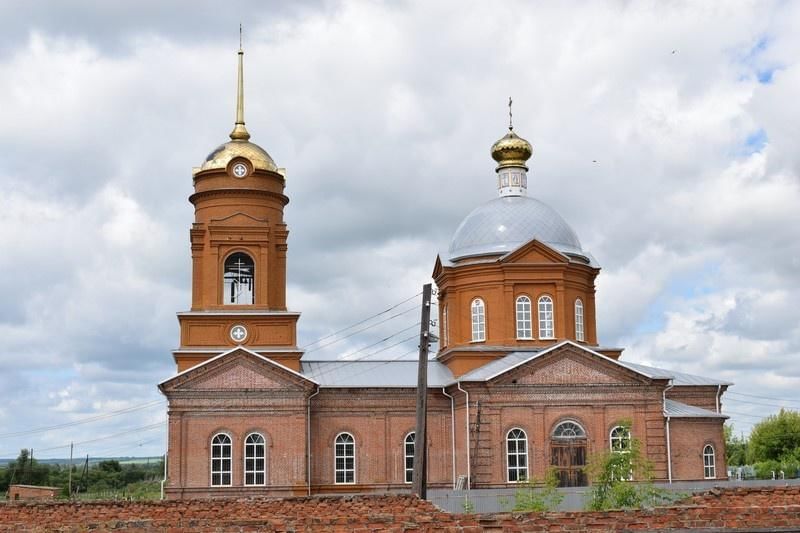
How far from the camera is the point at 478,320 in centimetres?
3628

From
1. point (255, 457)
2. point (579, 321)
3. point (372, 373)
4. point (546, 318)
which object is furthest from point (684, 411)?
point (255, 457)

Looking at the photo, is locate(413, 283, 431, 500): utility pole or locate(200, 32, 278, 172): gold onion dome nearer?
locate(413, 283, 431, 500): utility pole

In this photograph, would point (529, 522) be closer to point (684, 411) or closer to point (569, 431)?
point (569, 431)

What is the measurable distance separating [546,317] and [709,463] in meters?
7.28

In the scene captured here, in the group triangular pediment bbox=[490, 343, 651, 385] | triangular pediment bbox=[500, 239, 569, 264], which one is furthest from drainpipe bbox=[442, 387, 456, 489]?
triangular pediment bbox=[500, 239, 569, 264]

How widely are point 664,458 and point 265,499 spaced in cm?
1883

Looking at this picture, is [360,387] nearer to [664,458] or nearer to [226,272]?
[226,272]

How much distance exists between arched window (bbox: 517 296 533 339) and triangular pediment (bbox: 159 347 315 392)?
7923 millimetres

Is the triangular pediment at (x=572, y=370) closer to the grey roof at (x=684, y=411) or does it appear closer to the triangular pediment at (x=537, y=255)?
the grey roof at (x=684, y=411)

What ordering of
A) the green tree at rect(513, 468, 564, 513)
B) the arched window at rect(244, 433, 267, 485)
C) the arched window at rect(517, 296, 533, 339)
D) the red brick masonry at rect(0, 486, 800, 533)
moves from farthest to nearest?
the arched window at rect(517, 296, 533, 339) → the arched window at rect(244, 433, 267, 485) → the green tree at rect(513, 468, 564, 513) → the red brick masonry at rect(0, 486, 800, 533)

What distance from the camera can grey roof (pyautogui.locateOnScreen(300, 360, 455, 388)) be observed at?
34156 mm

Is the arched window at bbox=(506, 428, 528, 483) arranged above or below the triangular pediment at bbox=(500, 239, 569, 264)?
below

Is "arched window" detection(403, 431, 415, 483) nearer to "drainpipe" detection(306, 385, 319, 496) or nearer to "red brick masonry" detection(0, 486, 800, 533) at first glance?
"drainpipe" detection(306, 385, 319, 496)

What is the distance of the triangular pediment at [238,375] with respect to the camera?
105ft
